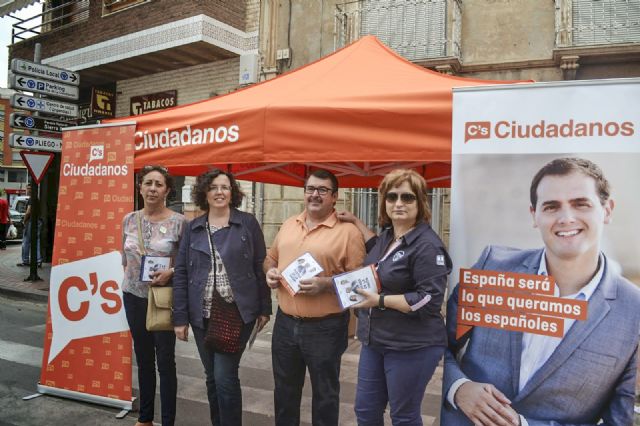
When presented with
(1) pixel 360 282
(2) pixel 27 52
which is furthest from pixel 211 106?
(2) pixel 27 52

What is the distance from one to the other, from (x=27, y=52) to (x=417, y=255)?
49.4 feet

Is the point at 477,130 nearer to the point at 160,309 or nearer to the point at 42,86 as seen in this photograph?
the point at 160,309

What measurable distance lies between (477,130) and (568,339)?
1158 millimetres

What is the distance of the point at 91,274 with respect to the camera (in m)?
4.41

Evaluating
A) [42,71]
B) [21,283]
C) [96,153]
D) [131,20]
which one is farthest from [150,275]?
[131,20]

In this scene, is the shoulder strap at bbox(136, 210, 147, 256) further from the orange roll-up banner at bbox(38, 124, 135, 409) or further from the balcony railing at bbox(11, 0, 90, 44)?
the balcony railing at bbox(11, 0, 90, 44)

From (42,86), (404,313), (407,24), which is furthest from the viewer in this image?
(407,24)

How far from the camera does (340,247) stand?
10.9ft

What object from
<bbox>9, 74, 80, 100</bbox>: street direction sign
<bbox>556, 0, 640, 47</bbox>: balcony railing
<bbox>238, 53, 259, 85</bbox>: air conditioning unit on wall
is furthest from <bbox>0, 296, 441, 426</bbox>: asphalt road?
<bbox>556, 0, 640, 47</bbox>: balcony railing

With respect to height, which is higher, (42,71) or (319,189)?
(42,71)

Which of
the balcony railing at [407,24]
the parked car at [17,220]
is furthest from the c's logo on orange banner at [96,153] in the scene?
the parked car at [17,220]

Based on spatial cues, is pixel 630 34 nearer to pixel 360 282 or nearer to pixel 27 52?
pixel 360 282

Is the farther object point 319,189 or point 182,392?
point 182,392

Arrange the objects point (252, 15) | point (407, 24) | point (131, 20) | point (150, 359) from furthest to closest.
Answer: point (131, 20)
point (252, 15)
point (407, 24)
point (150, 359)
